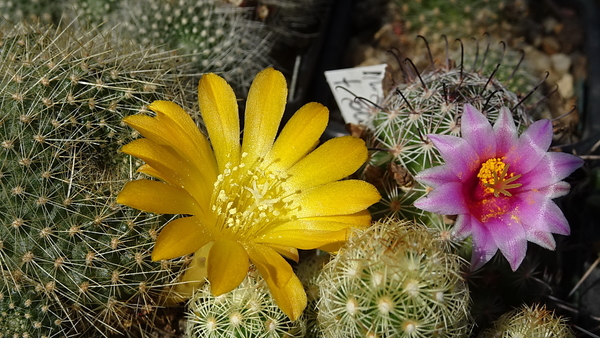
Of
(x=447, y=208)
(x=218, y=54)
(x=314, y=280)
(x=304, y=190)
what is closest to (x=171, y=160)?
(x=304, y=190)

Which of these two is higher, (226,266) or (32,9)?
(32,9)

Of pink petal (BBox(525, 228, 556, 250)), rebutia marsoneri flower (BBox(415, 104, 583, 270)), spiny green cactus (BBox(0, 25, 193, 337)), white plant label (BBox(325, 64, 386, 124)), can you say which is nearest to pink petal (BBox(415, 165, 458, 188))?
rebutia marsoneri flower (BBox(415, 104, 583, 270))

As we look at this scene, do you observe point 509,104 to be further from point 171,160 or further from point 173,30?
point 173,30

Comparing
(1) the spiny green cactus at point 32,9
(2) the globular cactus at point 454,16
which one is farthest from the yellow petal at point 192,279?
(2) the globular cactus at point 454,16

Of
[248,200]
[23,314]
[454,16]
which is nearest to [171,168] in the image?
[248,200]

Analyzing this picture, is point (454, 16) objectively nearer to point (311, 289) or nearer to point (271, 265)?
point (311, 289)
